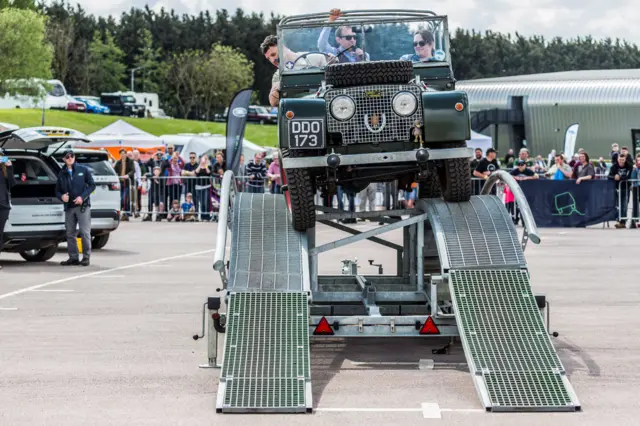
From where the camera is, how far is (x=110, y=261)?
798 inches

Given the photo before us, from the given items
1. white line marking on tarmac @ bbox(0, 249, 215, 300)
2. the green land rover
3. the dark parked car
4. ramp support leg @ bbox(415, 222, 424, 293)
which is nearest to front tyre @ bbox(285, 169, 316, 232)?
the green land rover

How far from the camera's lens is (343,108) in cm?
1034

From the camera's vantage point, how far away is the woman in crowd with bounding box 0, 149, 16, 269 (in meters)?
18.7

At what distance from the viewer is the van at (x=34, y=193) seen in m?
19.4

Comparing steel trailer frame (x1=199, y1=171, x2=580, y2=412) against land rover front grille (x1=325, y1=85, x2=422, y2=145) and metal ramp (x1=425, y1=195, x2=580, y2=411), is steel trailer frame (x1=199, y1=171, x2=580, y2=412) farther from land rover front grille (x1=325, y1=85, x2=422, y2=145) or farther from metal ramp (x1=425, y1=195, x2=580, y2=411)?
land rover front grille (x1=325, y1=85, x2=422, y2=145)

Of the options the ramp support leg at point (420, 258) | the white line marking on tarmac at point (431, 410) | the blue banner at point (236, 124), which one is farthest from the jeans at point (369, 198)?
the white line marking on tarmac at point (431, 410)

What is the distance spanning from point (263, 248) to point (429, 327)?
1.63m

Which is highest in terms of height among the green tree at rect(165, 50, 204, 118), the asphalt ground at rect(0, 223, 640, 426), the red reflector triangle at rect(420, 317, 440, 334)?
the green tree at rect(165, 50, 204, 118)

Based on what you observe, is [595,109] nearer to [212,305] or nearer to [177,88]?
[177,88]

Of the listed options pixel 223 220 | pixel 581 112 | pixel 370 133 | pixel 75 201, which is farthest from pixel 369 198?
pixel 581 112

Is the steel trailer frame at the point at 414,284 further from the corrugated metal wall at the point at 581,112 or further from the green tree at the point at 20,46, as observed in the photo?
the green tree at the point at 20,46

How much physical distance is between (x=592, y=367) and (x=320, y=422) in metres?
3.04

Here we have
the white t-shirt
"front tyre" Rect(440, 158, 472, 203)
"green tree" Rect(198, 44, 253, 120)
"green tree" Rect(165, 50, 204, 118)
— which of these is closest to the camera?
"front tyre" Rect(440, 158, 472, 203)

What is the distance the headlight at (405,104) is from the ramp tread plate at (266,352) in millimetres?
1992
